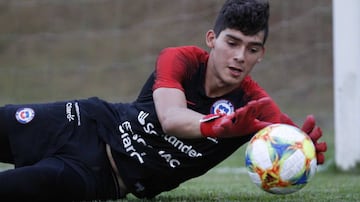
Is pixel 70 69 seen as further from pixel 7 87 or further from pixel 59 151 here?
pixel 59 151

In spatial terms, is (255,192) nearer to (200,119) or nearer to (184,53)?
(184,53)

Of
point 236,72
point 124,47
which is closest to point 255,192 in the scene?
point 236,72

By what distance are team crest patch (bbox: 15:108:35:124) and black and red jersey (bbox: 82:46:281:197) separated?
402 mm

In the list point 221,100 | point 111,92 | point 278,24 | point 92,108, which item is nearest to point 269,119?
point 221,100

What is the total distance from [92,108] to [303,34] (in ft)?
26.5

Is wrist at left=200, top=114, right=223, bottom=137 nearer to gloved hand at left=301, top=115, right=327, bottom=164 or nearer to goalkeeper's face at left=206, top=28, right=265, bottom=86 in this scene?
goalkeeper's face at left=206, top=28, right=265, bottom=86

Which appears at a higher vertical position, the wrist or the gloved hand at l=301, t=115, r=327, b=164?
the wrist

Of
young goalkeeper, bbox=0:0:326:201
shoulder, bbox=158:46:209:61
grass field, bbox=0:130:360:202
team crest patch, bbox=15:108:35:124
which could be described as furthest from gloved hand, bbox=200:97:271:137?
team crest patch, bbox=15:108:35:124

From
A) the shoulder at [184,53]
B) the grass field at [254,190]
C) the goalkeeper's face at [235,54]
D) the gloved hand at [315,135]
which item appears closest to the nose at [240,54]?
the goalkeeper's face at [235,54]

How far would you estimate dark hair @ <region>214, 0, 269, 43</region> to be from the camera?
368 cm

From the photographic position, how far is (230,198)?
4.17 meters

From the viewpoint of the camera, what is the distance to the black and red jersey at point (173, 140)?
3.87 m

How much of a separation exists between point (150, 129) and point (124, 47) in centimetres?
901

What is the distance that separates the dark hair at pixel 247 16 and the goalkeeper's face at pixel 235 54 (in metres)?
0.03
